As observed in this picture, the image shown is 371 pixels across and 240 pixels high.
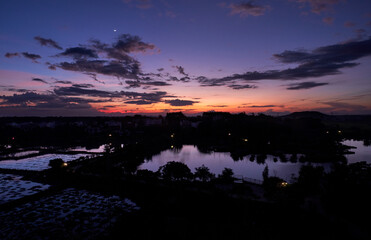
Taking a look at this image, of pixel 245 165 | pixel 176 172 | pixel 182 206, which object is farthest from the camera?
pixel 245 165

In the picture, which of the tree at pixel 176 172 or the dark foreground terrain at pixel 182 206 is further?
the tree at pixel 176 172

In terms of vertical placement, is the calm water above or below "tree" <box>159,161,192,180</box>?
below

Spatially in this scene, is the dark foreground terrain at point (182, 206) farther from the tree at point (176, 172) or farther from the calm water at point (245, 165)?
the calm water at point (245, 165)

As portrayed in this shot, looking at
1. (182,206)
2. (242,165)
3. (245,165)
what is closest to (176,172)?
(182,206)

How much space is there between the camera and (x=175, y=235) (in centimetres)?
1197

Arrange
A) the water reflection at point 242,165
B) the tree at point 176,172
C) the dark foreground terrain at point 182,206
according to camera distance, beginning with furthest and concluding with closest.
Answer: the water reflection at point 242,165 → the tree at point 176,172 → the dark foreground terrain at point 182,206

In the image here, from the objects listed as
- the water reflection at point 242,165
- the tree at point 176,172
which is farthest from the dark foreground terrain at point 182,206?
the water reflection at point 242,165

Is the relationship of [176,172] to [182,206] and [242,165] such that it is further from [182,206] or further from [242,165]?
[242,165]

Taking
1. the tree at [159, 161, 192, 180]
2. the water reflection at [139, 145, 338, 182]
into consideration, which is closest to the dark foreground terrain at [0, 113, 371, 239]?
the tree at [159, 161, 192, 180]

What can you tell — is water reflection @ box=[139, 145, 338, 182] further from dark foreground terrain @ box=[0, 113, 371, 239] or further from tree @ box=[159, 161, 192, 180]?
tree @ box=[159, 161, 192, 180]

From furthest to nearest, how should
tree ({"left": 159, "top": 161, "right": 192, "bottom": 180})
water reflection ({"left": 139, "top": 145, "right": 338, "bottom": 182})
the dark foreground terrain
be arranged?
water reflection ({"left": 139, "top": 145, "right": 338, "bottom": 182}) → tree ({"left": 159, "top": 161, "right": 192, "bottom": 180}) → the dark foreground terrain

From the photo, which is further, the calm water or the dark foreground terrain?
the calm water

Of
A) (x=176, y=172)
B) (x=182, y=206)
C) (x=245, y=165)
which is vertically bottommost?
(x=245, y=165)

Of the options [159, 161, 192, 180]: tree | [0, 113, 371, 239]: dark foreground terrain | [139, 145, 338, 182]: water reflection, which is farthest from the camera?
[139, 145, 338, 182]: water reflection
